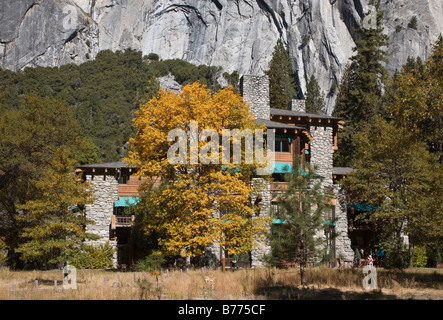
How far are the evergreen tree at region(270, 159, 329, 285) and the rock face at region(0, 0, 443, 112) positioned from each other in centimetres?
8674

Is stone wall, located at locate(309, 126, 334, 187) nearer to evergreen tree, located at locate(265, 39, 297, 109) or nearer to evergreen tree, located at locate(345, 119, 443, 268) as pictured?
evergreen tree, located at locate(345, 119, 443, 268)

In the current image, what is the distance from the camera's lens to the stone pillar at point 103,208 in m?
32.8

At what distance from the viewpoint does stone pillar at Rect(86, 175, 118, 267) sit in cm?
3278

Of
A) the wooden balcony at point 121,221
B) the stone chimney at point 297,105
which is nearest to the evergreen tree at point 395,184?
the stone chimney at point 297,105

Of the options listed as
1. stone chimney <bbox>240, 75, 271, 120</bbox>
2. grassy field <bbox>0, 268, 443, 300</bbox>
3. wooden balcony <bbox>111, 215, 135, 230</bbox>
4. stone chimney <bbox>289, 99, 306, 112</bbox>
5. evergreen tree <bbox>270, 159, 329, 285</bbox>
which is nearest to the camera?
grassy field <bbox>0, 268, 443, 300</bbox>

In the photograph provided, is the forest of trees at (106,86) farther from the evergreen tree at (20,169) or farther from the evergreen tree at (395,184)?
the evergreen tree at (395,184)

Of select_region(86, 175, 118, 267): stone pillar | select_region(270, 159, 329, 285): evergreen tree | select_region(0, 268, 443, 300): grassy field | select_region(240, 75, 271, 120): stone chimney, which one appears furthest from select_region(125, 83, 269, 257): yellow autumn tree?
select_region(240, 75, 271, 120): stone chimney

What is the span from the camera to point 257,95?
1394 inches

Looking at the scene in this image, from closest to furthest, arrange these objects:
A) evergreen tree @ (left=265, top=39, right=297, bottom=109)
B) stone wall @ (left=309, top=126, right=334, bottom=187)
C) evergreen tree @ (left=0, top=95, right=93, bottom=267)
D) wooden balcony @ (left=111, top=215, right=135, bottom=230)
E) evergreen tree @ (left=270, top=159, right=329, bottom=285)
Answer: evergreen tree @ (left=270, top=159, right=329, bottom=285) → evergreen tree @ (left=0, top=95, right=93, bottom=267) → wooden balcony @ (left=111, top=215, right=135, bottom=230) → stone wall @ (left=309, top=126, right=334, bottom=187) → evergreen tree @ (left=265, top=39, right=297, bottom=109)

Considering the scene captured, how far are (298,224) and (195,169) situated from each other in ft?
26.3

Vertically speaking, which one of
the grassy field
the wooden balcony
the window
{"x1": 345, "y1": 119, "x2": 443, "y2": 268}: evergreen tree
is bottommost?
the grassy field

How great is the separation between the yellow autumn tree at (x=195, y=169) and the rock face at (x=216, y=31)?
8194cm
